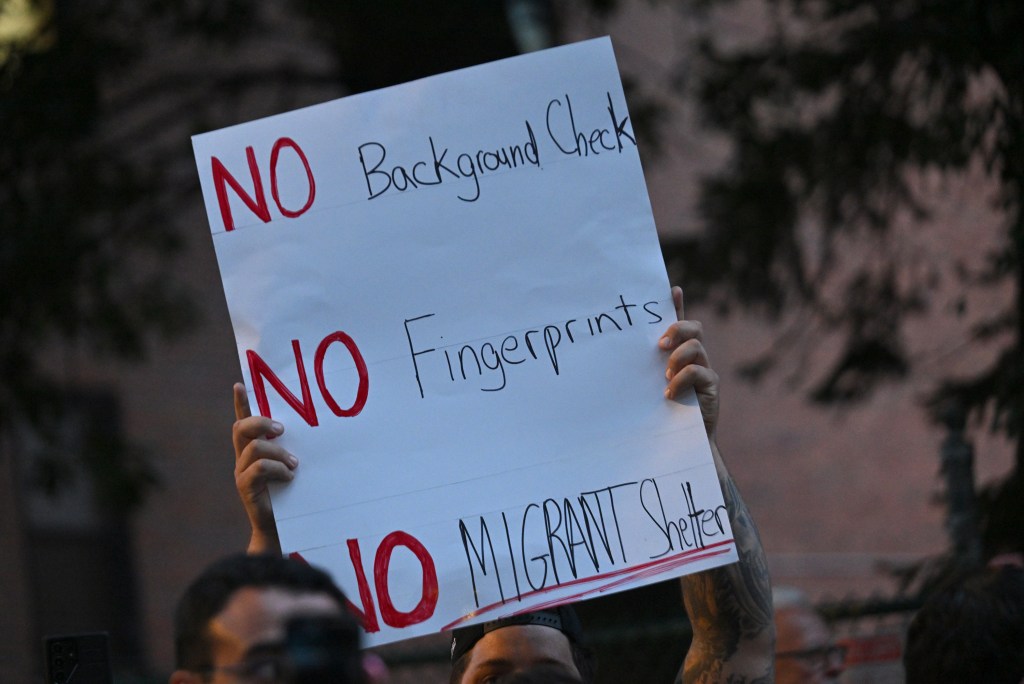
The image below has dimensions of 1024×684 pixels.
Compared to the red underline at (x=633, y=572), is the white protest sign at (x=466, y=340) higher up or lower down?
higher up

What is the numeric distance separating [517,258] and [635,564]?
64 centimetres

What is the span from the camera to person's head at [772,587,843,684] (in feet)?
12.6

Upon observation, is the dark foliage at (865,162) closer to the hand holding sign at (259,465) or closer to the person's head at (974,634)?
the person's head at (974,634)

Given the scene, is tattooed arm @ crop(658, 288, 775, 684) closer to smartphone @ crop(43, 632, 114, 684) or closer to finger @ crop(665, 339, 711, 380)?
finger @ crop(665, 339, 711, 380)

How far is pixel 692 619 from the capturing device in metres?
2.85

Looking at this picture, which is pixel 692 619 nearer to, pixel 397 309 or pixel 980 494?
pixel 397 309

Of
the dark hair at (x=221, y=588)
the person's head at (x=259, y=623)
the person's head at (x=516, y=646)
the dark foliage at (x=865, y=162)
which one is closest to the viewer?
the person's head at (x=259, y=623)

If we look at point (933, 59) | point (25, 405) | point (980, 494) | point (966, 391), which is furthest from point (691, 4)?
point (25, 405)

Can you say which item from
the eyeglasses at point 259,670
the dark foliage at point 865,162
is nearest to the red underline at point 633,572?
the eyeglasses at point 259,670

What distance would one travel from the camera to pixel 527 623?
9.68 ft

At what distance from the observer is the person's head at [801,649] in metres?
3.84

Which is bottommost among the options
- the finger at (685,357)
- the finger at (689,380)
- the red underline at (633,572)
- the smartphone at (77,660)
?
the red underline at (633,572)

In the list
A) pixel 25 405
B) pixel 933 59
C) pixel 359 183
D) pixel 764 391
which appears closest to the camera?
pixel 359 183

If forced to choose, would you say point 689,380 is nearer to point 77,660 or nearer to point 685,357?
point 685,357
